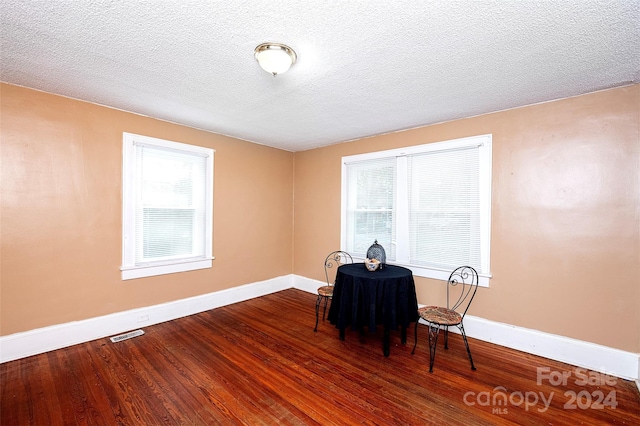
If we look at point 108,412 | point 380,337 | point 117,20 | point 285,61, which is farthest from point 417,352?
point 117,20

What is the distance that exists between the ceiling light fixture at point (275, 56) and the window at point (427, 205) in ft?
7.59

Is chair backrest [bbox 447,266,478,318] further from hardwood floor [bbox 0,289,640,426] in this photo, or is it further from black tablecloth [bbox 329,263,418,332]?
black tablecloth [bbox 329,263,418,332]

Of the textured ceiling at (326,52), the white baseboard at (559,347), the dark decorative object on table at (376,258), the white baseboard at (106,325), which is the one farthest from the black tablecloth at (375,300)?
the white baseboard at (106,325)

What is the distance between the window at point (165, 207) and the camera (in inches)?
131

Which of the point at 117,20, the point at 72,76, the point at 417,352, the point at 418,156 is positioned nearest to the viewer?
the point at 117,20

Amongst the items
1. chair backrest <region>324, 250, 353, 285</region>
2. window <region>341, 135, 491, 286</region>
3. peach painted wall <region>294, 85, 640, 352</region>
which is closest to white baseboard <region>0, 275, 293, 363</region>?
chair backrest <region>324, 250, 353, 285</region>

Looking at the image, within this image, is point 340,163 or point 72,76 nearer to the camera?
point 72,76

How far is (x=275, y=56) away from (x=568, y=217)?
317 centimetres

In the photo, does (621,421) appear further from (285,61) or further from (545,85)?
(285,61)

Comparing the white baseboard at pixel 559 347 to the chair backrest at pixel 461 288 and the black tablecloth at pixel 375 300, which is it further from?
the black tablecloth at pixel 375 300

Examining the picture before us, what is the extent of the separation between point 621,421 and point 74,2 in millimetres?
4503

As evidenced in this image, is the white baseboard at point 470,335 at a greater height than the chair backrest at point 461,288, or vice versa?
the chair backrest at point 461,288

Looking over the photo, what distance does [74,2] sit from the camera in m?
1.54

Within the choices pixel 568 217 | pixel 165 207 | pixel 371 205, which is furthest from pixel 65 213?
pixel 568 217
